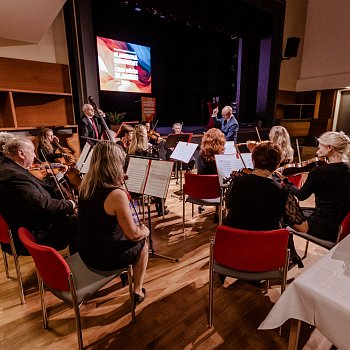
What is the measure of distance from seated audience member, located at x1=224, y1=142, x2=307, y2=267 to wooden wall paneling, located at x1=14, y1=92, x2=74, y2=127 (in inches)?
163

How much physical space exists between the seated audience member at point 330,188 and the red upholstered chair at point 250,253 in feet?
2.09

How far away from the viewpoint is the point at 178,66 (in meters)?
8.41

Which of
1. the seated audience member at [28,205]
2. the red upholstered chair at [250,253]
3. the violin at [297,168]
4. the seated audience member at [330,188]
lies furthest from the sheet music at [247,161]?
the seated audience member at [28,205]

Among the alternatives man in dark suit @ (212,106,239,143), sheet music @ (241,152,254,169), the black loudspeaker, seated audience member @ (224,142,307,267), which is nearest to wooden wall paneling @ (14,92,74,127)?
man in dark suit @ (212,106,239,143)

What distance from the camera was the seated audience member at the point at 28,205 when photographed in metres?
1.78

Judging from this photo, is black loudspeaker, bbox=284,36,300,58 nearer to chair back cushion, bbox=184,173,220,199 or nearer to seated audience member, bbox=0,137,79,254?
chair back cushion, bbox=184,173,220,199

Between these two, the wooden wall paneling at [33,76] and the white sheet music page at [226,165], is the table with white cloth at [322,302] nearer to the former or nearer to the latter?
the white sheet music page at [226,165]

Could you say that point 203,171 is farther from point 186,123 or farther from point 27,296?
point 186,123

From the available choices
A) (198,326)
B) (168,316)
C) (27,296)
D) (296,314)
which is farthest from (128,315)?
(296,314)

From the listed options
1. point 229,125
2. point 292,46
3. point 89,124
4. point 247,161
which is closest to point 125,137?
point 89,124

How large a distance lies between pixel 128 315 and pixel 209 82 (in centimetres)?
880

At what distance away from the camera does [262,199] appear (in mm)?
1571

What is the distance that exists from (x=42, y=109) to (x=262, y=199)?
14.5 ft

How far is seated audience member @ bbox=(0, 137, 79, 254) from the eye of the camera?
→ 1.78m
